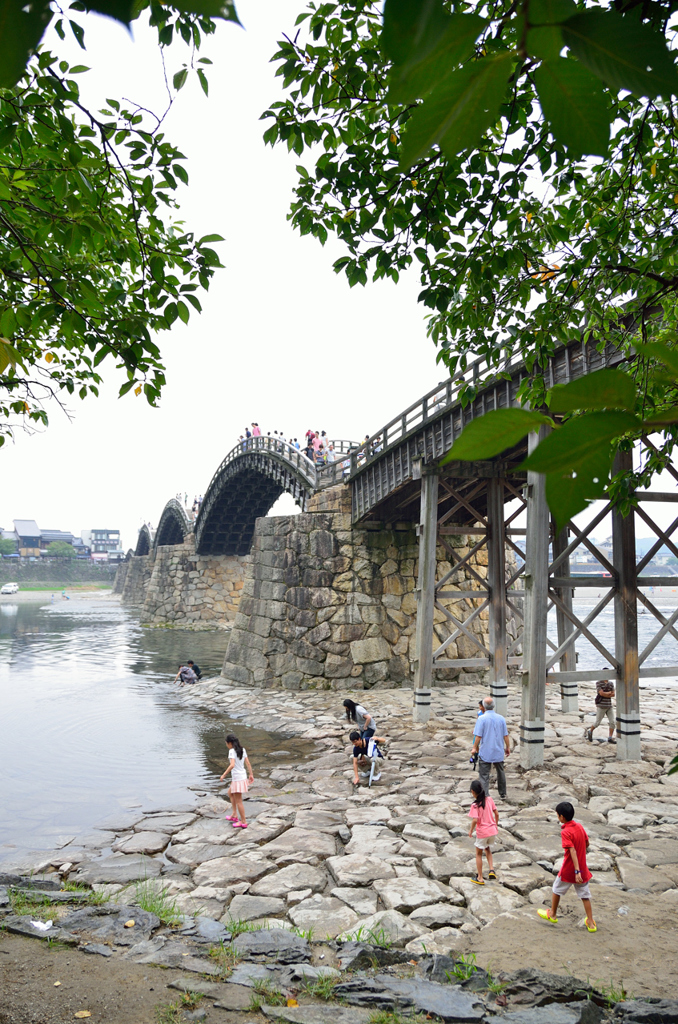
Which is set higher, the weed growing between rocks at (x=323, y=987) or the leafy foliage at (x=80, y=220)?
the leafy foliage at (x=80, y=220)

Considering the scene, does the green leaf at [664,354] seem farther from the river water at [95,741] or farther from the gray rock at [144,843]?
the river water at [95,741]

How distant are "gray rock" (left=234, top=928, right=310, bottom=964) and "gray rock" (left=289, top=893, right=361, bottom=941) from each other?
0.76 feet

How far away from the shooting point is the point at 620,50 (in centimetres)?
55

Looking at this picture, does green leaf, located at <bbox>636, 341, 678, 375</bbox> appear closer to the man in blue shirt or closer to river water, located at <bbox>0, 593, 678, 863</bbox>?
the man in blue shirt

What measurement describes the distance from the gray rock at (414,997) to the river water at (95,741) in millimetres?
4558

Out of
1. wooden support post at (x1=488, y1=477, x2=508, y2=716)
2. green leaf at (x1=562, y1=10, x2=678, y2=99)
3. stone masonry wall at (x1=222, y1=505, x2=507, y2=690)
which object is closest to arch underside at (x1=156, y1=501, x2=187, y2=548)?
stone masonry wall at (x1=222, y1=505, x2=507, y2=690)

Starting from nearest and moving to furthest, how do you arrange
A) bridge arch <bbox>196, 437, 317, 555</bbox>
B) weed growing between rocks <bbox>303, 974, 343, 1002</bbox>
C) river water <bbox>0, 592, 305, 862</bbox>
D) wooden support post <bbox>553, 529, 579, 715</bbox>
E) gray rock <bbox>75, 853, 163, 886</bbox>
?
weed growing between rocks <bbox>303, 974, 343, 1002</bbox> → gray rock <bbox>75, 853, 163, 886</bbox> → river water <bbox>0, 592, 305, 862</bbox> → wooden support post <bbox>553, 529, 579, 715</bbox> → bridge arch <bbox>196, 437, 317, 555</bbox>

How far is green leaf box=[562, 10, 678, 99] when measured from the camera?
0.55m

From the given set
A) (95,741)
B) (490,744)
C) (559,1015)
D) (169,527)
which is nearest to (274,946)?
(559,1015)

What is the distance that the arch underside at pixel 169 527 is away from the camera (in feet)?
144

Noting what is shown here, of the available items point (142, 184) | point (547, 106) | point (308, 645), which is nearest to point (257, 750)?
point (308, 645)

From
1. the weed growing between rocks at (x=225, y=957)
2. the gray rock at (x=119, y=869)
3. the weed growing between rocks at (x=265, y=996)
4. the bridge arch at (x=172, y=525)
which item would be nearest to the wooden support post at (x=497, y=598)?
the gray rock at (x=119, y=869)

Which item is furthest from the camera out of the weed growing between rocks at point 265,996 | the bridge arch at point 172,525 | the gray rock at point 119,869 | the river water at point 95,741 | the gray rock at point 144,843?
the bridge arch at point 172,525

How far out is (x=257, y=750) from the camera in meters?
10.6
